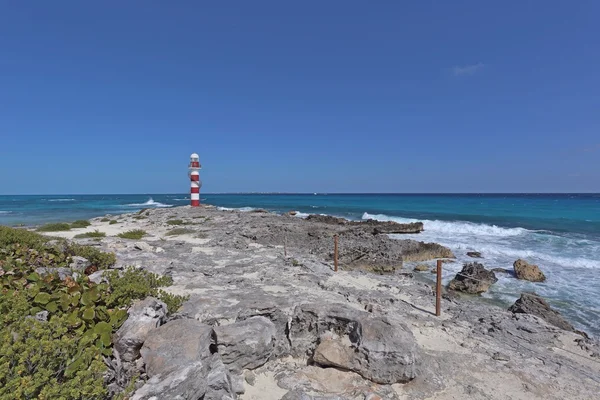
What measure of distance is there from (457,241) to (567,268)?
8365 mm

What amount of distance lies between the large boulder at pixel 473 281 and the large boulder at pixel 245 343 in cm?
906

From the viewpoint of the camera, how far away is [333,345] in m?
5.08

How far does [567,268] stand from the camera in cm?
1578

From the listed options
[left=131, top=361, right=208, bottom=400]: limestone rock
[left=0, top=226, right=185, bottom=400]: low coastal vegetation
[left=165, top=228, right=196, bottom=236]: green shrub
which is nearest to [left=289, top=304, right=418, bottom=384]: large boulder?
[left=131, top=361, right=208, bottom=400]: limestone rock

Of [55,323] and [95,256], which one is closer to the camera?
[55,323]

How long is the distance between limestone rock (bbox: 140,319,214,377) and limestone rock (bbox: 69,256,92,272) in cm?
349

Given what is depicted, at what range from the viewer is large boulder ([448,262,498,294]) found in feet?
39.0

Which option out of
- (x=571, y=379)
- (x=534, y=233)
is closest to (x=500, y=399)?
(x=571, y=379)

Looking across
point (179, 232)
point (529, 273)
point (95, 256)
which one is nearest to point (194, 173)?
point (179, 232)

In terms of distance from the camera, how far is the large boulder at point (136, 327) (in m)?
4.02

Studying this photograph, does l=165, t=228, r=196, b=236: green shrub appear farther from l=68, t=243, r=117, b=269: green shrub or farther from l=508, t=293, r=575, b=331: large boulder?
l=508, t=293, r=575, b=331: large boulder

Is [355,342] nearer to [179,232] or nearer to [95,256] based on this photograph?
[95,256]

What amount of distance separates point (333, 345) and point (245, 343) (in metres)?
1.48

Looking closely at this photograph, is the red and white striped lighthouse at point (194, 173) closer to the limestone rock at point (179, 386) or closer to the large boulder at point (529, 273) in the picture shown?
the large boulder at point (529, 273)
